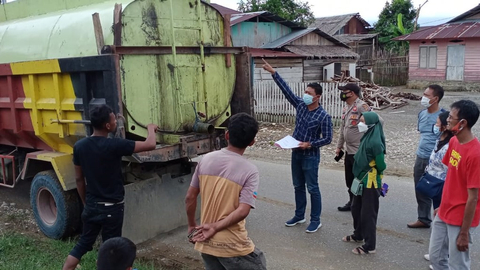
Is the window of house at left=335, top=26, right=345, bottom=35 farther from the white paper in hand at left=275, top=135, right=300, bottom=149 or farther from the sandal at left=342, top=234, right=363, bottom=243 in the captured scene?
the sandal at left=342, top=234, right=363, bottom=243

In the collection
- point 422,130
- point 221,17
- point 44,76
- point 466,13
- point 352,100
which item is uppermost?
point 466,13

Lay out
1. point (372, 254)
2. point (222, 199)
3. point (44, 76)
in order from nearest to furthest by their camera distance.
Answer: point (222, 199)
point (372, 254)
point (44, 76)

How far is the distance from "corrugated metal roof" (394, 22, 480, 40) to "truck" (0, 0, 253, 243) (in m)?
21.0

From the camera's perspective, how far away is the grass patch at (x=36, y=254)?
420 cm

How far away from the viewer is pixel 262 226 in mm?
5434

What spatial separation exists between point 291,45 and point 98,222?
57.6 feet

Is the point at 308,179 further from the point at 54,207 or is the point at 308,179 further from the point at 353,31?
the point at 353,31

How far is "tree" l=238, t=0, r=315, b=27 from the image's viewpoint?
93.0 ft

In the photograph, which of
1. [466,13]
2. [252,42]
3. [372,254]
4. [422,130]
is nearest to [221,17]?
[422,130]

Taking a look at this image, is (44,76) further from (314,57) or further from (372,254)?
(314,57)

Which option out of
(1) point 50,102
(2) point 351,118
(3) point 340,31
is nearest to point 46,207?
(1) point 50,102

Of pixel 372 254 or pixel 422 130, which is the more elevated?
pixel 422 130

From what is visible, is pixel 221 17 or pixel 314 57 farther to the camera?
pixel 314 57

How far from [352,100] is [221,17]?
1.93 metres
